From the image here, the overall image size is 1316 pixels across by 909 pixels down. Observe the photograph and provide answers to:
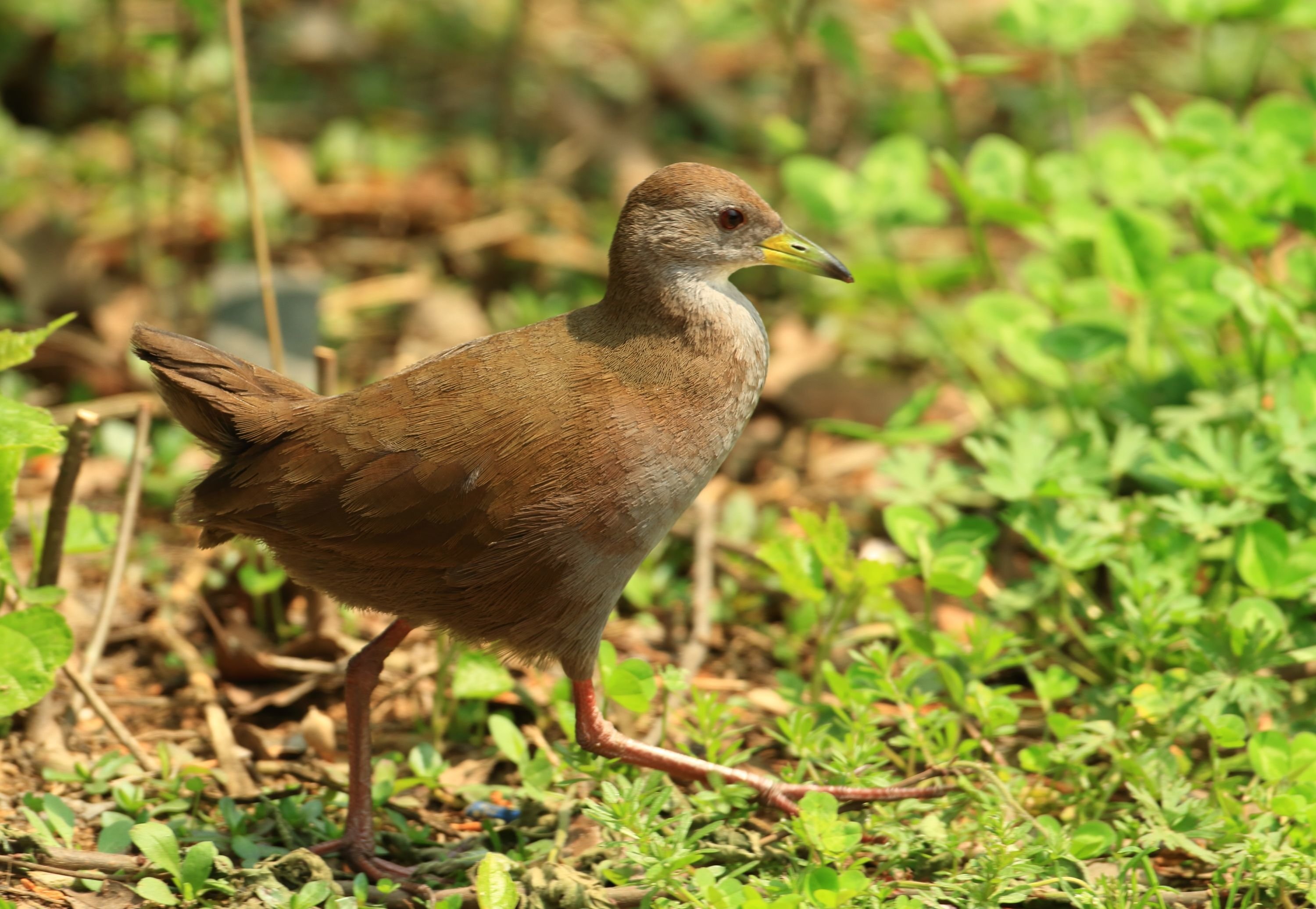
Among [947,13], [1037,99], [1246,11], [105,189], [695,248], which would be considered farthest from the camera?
[947,13]

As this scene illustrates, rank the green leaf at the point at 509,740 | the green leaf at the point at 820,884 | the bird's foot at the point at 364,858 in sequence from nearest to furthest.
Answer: the green leaf at the point at 820,884, the bird's foot at the point at 364,858, the green leaf at the point at 509,740

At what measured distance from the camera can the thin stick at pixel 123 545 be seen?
13.1 feet

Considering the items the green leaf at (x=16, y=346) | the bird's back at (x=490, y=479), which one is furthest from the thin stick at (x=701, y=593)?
the green leaf at (x=16, y=346)

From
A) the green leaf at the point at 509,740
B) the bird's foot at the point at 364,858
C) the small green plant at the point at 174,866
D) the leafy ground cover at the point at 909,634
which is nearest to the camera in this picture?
the small green plant at the point at 174,866

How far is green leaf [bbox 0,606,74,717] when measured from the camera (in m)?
3.23

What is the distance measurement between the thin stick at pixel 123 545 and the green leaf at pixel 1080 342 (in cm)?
278

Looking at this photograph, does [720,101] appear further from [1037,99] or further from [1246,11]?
[1246,11]

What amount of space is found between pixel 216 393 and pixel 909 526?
1.95m

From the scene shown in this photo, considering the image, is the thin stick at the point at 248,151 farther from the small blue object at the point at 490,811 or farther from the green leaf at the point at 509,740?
the small blue object at the point at 490,811

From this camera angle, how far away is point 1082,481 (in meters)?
4.18

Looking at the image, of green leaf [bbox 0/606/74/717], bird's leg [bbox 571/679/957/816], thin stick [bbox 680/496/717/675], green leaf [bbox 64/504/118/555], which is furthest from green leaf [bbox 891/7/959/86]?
green leaf [bbox 0/606/74/717]

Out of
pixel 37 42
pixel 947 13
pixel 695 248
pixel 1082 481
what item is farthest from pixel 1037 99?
pixel 37 42

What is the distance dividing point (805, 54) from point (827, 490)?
8.60 feet

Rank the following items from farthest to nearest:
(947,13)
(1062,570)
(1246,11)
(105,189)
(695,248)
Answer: (947,13)
(105,189)
(1246,11)
(1062,570)
(695,248)
